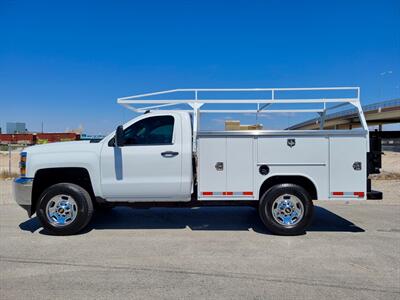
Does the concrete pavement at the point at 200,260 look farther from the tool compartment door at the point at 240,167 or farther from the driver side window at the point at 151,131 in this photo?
the driver side window at the point at 151,131

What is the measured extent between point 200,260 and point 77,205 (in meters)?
2.45

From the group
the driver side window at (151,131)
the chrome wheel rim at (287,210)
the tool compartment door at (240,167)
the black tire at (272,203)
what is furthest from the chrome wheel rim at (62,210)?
the chrome wheel rim at (287,210)

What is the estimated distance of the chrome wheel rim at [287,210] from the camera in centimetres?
572

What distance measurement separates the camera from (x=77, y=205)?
5719mm

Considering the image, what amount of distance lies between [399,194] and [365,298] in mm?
7880

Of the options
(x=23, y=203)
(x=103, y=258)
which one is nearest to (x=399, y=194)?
(x=103, y=258)

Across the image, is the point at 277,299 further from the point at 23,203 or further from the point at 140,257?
the point at 23,203

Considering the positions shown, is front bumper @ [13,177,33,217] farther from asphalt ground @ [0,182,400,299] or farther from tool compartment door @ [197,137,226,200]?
tool compartment door @ [197,137,226,200]

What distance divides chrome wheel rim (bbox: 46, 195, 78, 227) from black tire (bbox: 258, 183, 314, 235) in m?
3.25

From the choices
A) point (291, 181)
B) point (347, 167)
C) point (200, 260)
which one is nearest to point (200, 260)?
point (200, 260)

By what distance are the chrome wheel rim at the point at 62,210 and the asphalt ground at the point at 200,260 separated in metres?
0.30

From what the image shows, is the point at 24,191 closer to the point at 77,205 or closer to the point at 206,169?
the point at 77,205

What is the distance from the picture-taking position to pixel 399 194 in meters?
10.1

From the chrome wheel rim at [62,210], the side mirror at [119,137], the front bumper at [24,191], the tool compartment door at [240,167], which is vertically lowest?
the chrome wheel rim at [62,210]
